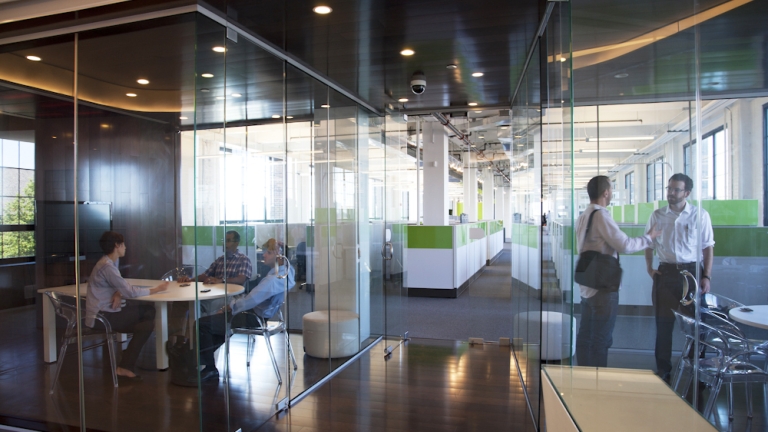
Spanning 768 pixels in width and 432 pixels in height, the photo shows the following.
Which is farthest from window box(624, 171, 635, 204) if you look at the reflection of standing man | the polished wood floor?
the polished wood floor

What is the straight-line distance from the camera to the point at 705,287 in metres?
2.99

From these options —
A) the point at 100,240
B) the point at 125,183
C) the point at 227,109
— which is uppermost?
the point at 227,109

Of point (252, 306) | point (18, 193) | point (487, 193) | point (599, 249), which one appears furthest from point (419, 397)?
point (487, 193)

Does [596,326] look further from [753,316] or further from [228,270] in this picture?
[228,270]

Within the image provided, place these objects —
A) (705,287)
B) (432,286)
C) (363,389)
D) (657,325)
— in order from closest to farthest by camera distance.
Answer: (657,325), (705,287), (363,389), (432,286)

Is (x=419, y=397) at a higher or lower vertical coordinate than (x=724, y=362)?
lower

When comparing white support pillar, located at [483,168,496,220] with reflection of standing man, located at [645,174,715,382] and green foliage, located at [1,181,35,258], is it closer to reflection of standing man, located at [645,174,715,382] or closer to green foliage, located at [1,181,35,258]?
green foliage, located at [1,181,35,258]

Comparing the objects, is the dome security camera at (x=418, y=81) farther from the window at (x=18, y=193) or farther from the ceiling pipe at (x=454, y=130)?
the window at (x=18, y=193)

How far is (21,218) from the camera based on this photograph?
408 cm

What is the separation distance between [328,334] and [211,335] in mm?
2013

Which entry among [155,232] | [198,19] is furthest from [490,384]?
[198,19]

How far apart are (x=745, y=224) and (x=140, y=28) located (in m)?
4.10

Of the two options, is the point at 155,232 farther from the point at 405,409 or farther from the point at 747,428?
the point at 747,428

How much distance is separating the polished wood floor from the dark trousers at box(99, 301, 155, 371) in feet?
3.53
